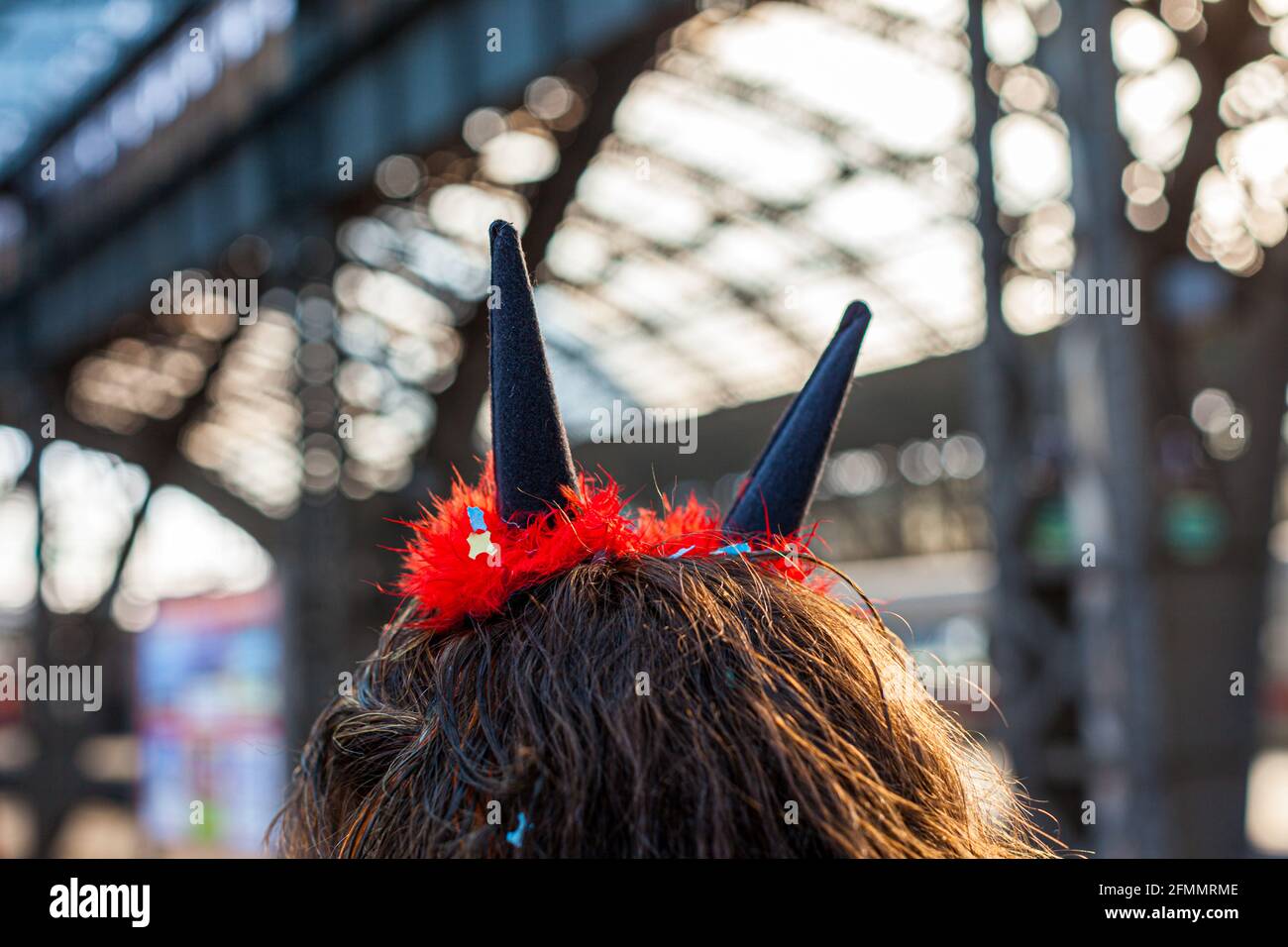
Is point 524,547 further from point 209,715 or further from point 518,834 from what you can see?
point 209,715

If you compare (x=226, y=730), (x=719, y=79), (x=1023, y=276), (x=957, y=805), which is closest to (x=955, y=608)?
(x=719, y=79)

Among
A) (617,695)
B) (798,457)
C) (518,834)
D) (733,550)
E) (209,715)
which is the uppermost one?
(798,457)

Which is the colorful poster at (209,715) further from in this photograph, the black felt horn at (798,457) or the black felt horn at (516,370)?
the black felt horn at (516,370)

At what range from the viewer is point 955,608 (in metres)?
27.3

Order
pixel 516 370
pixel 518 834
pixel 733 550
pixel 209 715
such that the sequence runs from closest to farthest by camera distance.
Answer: pixel 518 834
pixel 516 370
pixel 733 550
pixel 209 715

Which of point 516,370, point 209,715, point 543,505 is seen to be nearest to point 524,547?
point 543,505

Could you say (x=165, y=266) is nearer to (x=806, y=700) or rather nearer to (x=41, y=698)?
(x=41, y=698)

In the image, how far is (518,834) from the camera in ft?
3.25

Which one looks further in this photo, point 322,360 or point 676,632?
point 322,360

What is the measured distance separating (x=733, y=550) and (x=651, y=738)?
310 mm

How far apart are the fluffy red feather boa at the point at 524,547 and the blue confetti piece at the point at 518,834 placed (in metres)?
0.26

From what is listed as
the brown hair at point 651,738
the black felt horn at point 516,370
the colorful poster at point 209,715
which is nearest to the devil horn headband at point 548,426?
the black felt horn at point 516,370

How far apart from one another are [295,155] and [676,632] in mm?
11611
